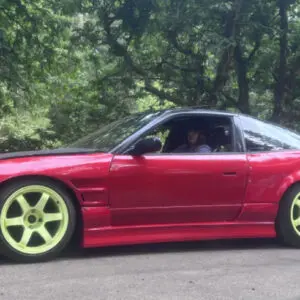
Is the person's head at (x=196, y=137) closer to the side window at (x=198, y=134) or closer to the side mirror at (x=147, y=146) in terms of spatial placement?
the side window at (x=198, y=134)

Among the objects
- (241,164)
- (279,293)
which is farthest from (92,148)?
(279,293)

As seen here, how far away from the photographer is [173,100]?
43.5ft

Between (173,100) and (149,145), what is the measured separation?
821cm

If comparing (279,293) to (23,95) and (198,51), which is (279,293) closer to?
(198,51)

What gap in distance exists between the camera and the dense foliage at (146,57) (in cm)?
1116

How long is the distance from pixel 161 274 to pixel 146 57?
32.2ft

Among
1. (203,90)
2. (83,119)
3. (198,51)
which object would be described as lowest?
(83,119)

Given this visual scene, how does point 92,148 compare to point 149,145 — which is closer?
point 149,145

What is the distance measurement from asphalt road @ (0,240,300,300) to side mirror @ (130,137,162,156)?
3.20ft

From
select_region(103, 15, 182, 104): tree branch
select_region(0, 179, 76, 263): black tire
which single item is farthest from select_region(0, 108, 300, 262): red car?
select_region(103, 15, 182, 104): tree branch

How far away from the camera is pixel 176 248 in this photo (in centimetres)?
565

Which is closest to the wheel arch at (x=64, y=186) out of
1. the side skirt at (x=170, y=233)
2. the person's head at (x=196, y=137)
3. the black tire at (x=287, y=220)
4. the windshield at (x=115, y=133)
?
the side skirt at (x=170, y=233)

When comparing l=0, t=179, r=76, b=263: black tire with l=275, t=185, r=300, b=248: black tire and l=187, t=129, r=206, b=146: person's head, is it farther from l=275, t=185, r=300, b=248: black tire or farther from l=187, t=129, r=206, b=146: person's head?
l=275, t=185, r=300, b=248: black tire

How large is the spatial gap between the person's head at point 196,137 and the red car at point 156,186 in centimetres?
1
